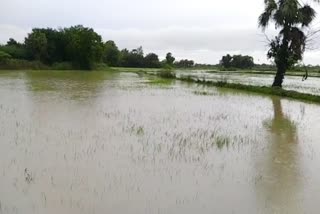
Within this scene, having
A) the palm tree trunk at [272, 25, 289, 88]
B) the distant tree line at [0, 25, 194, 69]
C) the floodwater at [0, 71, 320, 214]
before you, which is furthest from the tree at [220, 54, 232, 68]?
the floodwater at [0, 71, 320, 214]

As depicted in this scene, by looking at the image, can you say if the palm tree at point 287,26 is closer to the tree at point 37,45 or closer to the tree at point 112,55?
the tree at point 37,45

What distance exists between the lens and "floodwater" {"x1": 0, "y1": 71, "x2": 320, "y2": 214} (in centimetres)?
435

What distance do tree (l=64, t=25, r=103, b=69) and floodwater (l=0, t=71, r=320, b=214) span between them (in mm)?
40728

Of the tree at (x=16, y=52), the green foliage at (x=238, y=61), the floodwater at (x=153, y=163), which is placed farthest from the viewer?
the green foliage at (x=238, y=61)

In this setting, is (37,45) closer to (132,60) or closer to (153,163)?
(132,60)

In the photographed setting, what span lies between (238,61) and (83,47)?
47.6 metres

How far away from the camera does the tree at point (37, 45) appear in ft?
166

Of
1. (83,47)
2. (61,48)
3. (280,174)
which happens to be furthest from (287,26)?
(61,48)

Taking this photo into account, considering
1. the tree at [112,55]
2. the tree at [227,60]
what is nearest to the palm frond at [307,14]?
the tree at [112,55]

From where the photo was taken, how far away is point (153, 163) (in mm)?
5871

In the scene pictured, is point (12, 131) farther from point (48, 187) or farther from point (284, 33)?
point (284, 33)

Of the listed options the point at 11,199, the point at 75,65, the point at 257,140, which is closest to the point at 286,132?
the point at 257,140

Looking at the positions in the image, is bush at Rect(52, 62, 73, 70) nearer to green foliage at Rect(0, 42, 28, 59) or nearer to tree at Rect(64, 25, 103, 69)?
tree at Rect(64, 25, 103, 69)

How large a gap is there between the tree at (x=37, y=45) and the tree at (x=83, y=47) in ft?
10.1
